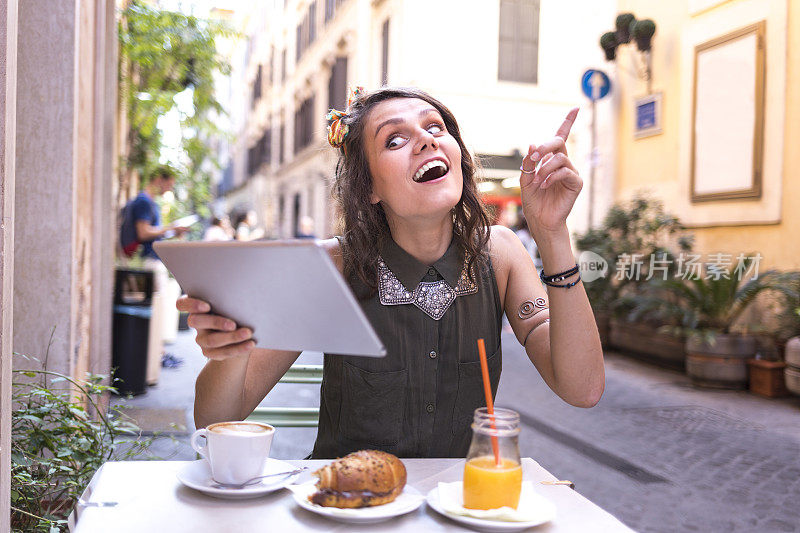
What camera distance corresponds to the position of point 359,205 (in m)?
1.77

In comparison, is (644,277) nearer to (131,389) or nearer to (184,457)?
(184,457)

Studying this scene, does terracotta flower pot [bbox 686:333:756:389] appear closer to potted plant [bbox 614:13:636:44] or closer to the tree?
potted plant [bbox 614:13:636:44]

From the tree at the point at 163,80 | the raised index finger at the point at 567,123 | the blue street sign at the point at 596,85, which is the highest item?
the tree at the point at 163,80

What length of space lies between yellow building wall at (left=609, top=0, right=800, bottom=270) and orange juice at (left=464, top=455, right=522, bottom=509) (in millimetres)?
1655

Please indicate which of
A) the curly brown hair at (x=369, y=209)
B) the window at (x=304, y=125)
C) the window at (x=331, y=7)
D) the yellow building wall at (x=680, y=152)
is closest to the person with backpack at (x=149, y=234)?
the window at (x=331, y=7)

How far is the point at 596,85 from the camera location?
2859 millimetres

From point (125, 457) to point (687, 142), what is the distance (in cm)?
219

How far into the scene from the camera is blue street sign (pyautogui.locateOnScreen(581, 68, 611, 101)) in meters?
2.85

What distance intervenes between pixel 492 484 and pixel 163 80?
24.9 ft

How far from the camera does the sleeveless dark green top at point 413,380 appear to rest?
157cm

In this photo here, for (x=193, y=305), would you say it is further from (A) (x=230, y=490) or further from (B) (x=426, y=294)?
(B) (x=426, y=294)

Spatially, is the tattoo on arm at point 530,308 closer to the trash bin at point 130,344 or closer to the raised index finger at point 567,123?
the raised index finger at point 567,123

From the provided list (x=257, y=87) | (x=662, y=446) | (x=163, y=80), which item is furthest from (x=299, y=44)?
(x=662, y=446)

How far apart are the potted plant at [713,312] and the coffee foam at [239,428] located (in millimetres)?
1742
